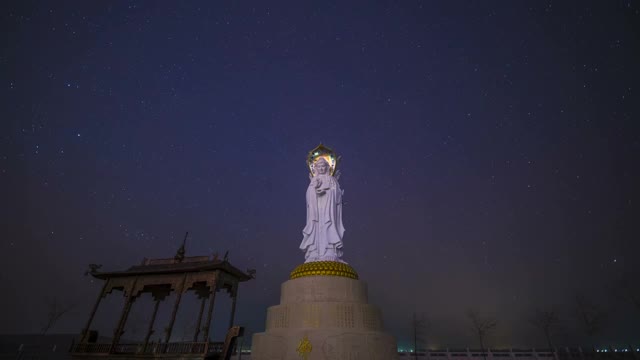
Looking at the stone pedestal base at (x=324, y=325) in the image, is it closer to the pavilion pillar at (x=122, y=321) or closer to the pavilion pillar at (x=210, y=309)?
the pavilion pillar at (x=210, y=309)

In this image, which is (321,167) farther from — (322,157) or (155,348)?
(155,348)

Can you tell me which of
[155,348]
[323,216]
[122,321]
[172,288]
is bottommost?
[155,348]

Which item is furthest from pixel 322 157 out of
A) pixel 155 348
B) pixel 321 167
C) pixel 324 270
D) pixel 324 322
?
pixel 155 348

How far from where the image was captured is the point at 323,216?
52.9ft

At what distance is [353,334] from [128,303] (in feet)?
33.7

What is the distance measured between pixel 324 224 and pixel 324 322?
16.7 ft

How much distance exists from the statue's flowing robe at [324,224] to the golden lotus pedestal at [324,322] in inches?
49.1

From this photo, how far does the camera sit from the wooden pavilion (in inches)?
473

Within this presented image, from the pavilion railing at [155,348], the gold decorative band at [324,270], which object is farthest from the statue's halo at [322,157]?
the pavilion railing at [155,348]

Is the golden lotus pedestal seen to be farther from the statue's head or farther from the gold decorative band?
the statue's head

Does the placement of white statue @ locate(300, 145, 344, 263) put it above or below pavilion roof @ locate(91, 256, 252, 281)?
above

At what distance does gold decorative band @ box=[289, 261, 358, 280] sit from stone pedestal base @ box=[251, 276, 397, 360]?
27cm

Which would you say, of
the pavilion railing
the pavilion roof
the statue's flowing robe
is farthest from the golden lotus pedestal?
the pavilion roof

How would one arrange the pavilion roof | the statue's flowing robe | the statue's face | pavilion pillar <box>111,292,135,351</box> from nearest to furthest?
pavilion pillar <box>111,292,135,351</box>
the pavilion roof
the statue's flowing robe
the statue's face
